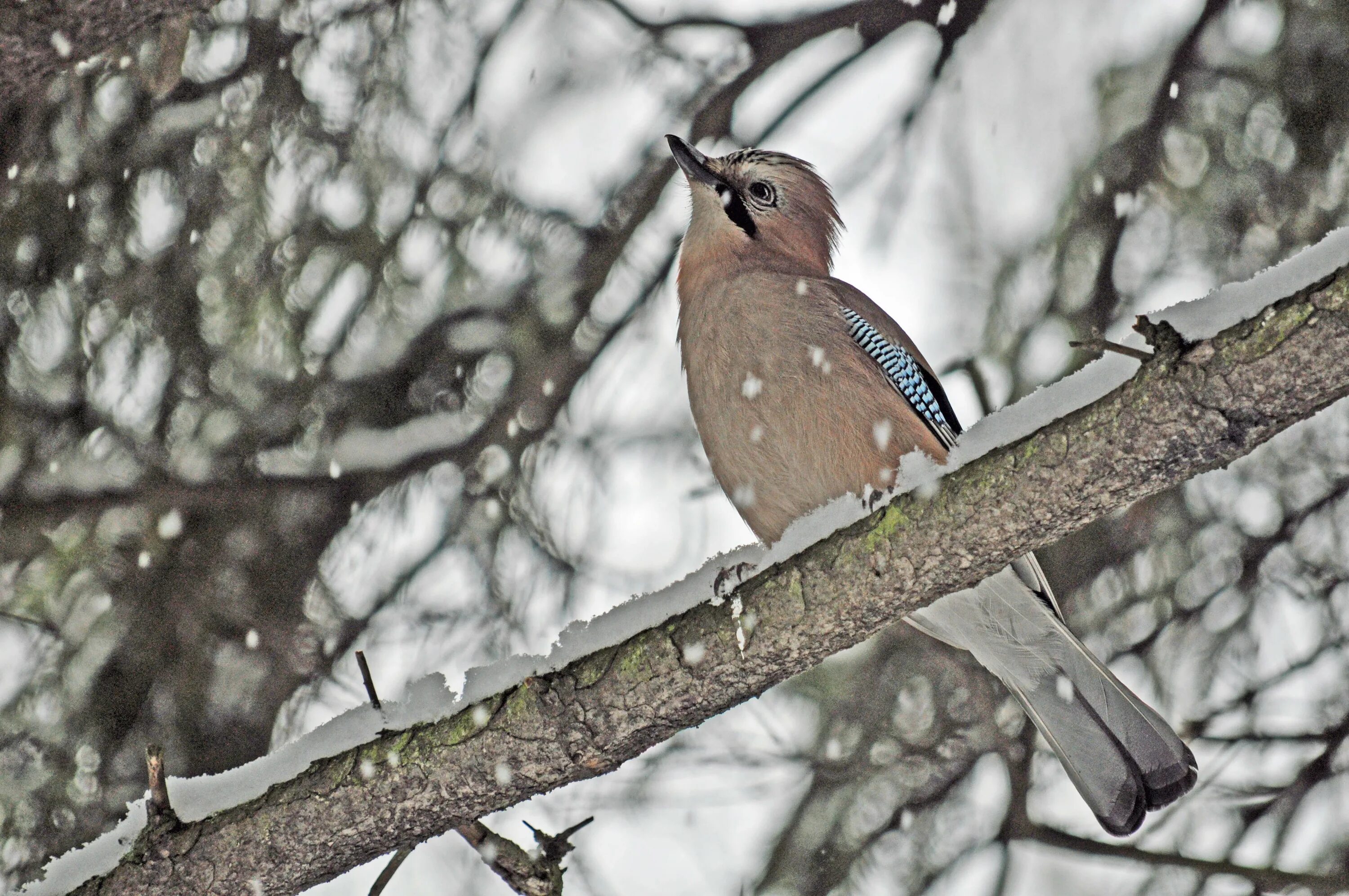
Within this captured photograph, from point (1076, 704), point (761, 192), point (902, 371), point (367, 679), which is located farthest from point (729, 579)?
point (761, 192)

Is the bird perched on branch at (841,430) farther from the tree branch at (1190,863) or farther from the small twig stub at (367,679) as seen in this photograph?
the small twig stub at (367,679)

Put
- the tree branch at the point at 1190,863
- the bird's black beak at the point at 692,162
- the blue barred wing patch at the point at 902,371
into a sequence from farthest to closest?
the bird's black beak at the point at 692,162
the blue barred wing patch at the point at 902,371
the tree branch at the point at 1190,863

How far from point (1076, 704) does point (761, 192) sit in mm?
1728

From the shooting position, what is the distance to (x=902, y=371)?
11.3ft

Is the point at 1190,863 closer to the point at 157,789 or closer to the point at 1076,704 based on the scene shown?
the point at 1076,704

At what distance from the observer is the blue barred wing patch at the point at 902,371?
3408 mm

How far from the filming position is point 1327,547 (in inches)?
132

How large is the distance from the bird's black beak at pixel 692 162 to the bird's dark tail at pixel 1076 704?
134cm

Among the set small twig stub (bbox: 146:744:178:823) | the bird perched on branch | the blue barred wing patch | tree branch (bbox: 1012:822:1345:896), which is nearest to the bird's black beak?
the bird perched on branch

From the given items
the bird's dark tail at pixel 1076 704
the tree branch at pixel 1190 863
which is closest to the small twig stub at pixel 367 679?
the bird's dark tail at pixel 1076 704

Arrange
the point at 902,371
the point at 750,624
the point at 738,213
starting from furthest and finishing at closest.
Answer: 1. the point at 738,213
2. the point at 902,371
3. the point at 750,624

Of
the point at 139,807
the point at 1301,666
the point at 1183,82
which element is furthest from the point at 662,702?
the point at 1183,82

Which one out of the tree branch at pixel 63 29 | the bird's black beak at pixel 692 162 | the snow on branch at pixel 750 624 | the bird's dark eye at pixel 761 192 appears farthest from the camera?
the bird's dark eye at pixel 761 192

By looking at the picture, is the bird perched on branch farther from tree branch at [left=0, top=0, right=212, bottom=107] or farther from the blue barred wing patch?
tree branch at [left=0, top=0, right=212, bottom=107]
